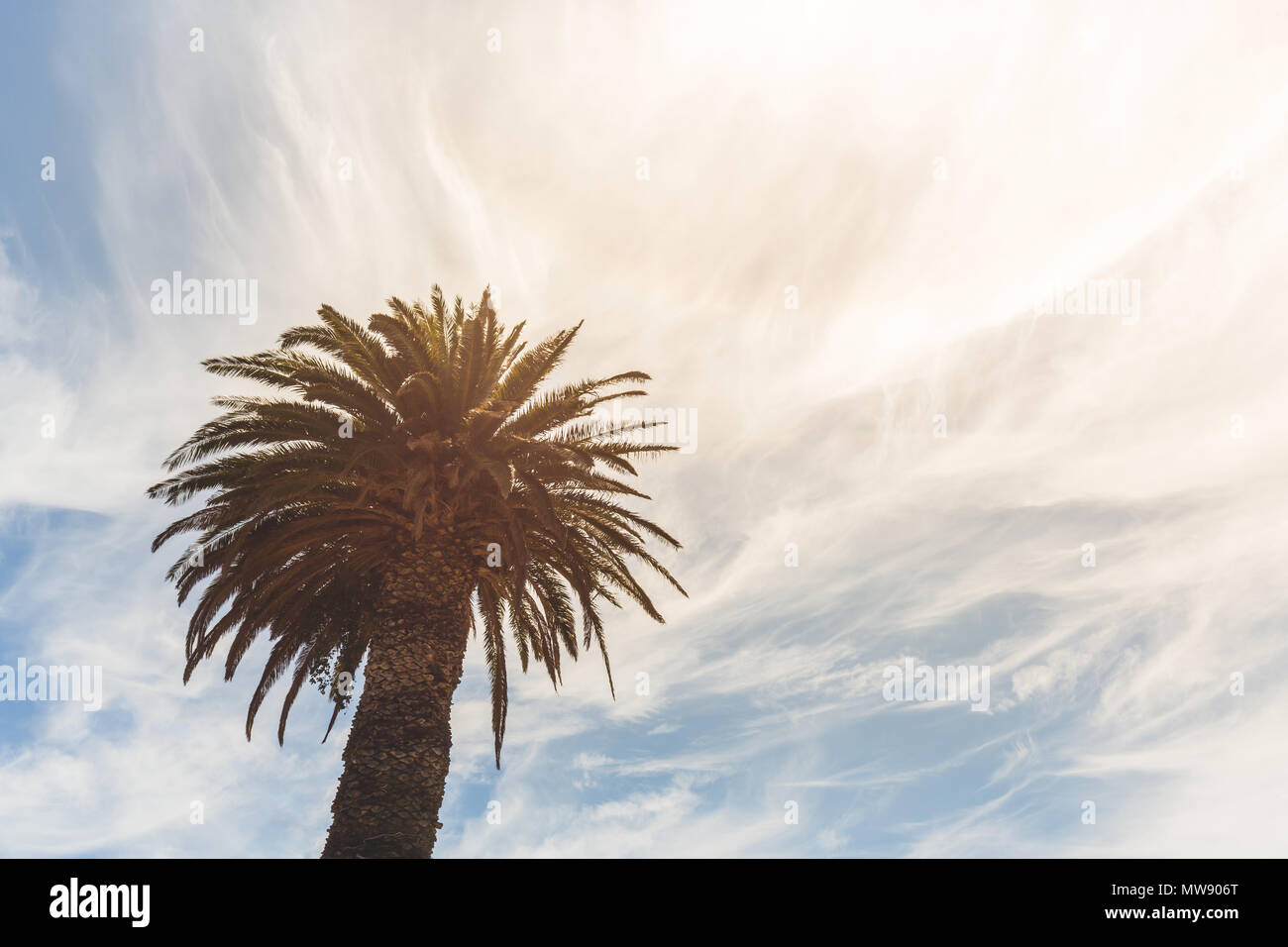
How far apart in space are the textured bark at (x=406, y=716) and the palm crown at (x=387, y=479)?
0.96ft

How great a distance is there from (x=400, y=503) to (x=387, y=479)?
1.47ft

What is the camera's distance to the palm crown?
11.5 meters

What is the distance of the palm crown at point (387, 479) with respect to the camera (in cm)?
1145

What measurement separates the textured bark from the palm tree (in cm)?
3

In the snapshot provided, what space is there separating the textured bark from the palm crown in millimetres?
291

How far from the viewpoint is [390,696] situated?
10750mm

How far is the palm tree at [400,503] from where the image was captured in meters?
10.9

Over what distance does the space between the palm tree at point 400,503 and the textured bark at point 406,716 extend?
0.09 feet

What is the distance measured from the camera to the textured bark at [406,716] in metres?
9.84
